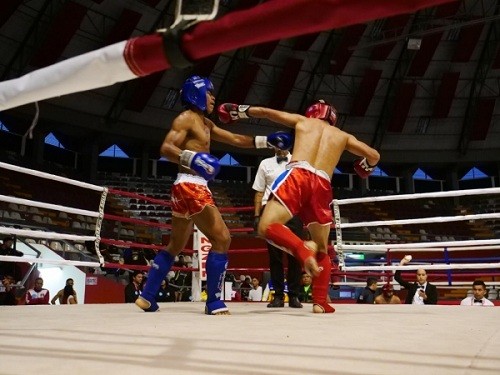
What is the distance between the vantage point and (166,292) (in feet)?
20.1

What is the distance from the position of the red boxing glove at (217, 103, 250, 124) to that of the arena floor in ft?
4.08

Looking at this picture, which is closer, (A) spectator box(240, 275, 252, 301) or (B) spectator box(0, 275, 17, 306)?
(B) spectator box(0, 275, 17, 306)

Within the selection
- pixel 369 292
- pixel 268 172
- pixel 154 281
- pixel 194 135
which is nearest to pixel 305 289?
pixel 369 292

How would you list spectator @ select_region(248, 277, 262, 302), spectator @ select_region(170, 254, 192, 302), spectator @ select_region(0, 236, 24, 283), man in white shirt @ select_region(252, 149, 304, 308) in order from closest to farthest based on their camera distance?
man in white shirt @ select_region(252, 149, 304, 308) → spectator @ select_region(0, 236, 24, 283) → spectator @ select_region(170, 254, 192, 302) → spectator @ select_region(248, 277, 262, 302)

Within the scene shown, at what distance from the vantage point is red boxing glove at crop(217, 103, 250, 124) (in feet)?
9.56

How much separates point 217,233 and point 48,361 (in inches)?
64.1

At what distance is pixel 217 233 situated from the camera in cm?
281

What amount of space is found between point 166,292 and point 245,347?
4845 mm

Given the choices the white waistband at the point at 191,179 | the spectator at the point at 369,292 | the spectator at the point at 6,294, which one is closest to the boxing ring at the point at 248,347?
the white waistband at the point at 191,179

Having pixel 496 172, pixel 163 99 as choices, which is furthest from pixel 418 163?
pixel 163 99

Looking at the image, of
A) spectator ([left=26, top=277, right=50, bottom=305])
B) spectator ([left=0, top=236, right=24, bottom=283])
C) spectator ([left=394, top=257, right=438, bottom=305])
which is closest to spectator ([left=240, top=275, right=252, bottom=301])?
spectator ([left=26, top=277, right=50, bottom=305])

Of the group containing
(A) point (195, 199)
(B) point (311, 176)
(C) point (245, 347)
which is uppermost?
(B) point (311, 176)

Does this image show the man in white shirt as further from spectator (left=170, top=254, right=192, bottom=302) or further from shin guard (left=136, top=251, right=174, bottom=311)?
spectator (left=170, top=254, right=192, bottom=302)

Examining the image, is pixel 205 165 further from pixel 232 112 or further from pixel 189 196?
pixel 232 112
